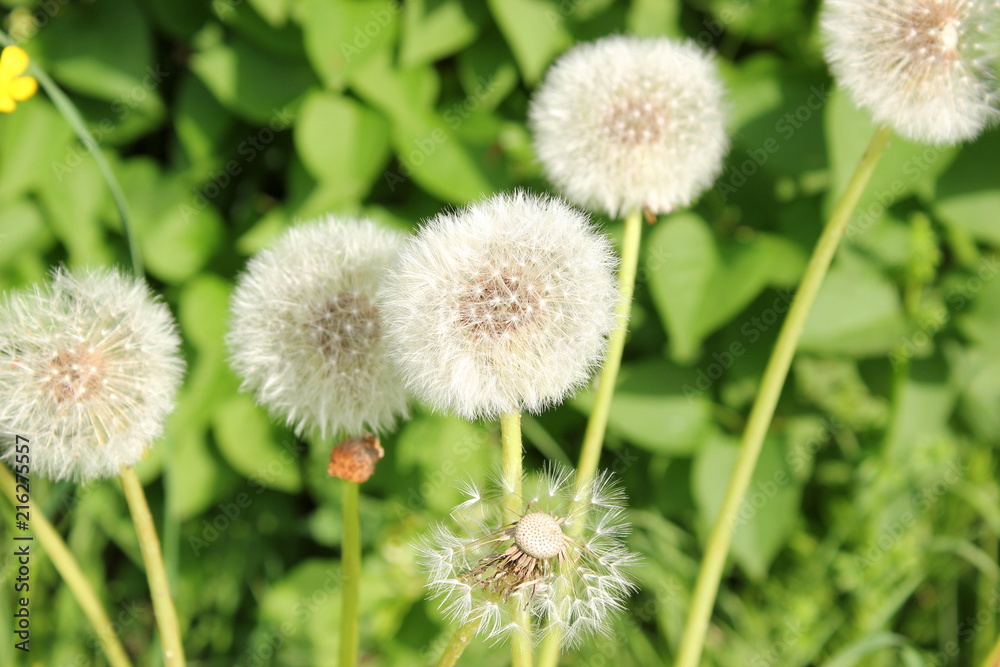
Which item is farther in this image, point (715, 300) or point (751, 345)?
point (751, 345)

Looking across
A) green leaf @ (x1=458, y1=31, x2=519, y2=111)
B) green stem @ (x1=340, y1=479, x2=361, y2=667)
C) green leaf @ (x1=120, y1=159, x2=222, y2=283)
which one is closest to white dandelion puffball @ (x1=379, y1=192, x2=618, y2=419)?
green stem @ (x1=340, y1=479, x2=361, y2=667)

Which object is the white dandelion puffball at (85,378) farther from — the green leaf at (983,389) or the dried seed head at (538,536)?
the green leaf at (983,389)

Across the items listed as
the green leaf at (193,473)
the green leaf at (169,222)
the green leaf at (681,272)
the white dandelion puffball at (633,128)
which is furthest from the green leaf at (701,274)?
the green leaf at (193,473)

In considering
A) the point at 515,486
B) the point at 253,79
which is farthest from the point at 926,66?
the point at 253,79

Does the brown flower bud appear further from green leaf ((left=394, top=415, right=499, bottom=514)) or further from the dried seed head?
green leaf ((left=394, top=415, right=499, bottom=514))

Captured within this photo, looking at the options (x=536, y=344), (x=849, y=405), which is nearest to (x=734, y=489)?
(x=536, y=344)

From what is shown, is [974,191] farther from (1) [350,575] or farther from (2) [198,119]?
(2) [198,119]

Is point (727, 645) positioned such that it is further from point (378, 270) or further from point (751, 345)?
point (378, 270)
